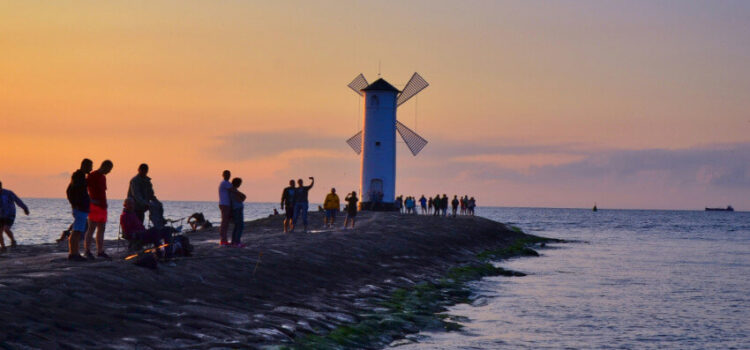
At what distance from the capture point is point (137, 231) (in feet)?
57.5

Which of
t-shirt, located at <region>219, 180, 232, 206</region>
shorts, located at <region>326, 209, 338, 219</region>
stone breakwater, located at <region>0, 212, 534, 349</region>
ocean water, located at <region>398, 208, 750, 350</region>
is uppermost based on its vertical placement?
t-shirt, located at <region>219, 180, 232, 206</region>

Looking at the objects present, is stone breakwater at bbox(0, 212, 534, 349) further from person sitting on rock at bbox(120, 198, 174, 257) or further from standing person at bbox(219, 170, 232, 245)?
standing person at bbox(219, 170, 232, 245)

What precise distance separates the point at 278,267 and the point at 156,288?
5.08 m

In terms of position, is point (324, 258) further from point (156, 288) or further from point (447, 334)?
point (156, 288)

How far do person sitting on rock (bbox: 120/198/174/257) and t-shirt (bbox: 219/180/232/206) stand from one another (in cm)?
302

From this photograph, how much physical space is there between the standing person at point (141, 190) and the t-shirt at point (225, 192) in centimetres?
211

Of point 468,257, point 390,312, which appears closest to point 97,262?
point 390,312

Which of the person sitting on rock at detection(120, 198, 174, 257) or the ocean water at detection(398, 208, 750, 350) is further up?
the person sitting on rock at detection(120, 198, 174, 257)

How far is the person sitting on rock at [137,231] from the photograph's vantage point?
17188mm

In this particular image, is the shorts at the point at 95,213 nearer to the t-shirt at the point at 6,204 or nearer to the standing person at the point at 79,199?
the standing person at the point at 79,199

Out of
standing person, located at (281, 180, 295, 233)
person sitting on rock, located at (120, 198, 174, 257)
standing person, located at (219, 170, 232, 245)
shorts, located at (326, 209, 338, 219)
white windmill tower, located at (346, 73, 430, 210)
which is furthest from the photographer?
white windmill tower, located at (346, 73, 430, 210)

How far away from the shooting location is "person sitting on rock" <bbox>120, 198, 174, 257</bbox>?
56.4 ft

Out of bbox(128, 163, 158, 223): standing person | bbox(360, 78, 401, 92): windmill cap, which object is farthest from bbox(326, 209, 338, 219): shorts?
bbox(360, 78, 401, 92): windmill cap

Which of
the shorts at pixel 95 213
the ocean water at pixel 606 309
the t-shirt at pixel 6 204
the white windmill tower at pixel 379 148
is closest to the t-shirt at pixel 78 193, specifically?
the shorts at pixel 95 213
